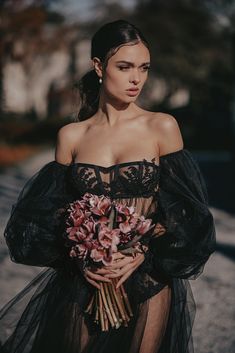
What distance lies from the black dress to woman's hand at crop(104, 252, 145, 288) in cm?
15

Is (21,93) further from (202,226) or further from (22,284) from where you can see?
(202,226)

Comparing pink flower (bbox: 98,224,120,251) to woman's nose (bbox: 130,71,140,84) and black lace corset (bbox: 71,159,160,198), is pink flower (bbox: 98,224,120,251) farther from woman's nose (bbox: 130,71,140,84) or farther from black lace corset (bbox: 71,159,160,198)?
woman's nose (bbox: 130,71,140,84)

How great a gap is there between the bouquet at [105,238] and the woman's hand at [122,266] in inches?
1.1

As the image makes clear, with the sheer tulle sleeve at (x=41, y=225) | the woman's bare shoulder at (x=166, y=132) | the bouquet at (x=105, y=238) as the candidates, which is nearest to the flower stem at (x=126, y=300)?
the bouquet at (x=105, y=238)

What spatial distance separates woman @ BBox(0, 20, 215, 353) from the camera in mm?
2947

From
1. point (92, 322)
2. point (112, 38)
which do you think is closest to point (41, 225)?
point (92, 322)

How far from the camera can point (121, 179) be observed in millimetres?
2951

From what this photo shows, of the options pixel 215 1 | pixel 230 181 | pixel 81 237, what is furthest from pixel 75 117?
pixel 215 1

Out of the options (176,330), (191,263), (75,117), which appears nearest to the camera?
(191,263)

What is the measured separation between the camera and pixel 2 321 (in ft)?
11.6

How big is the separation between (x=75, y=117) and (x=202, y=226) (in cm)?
97

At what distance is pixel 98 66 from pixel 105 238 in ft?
2.91

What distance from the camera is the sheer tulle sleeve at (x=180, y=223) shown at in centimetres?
296

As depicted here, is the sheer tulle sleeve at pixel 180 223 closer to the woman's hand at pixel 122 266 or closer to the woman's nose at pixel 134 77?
the woman's hand at pixel 122 266
